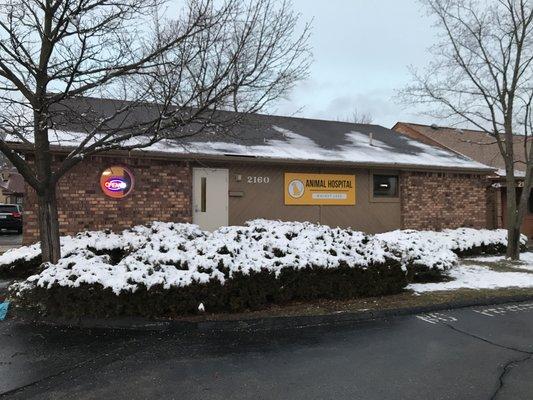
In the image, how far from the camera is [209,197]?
1269 cm

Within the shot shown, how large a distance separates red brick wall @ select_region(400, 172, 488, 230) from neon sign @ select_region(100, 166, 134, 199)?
8604 mm

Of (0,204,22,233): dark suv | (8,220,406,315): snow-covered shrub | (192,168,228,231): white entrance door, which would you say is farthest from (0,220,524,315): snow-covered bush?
(0,204,22,233): dark suv

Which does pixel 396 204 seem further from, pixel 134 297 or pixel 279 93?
pixel 134 297

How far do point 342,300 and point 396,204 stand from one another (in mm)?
8436

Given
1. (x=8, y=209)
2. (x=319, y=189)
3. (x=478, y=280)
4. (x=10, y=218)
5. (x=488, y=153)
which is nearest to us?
(x=478, y=280)

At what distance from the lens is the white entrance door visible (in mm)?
12547

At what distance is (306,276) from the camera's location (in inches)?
287

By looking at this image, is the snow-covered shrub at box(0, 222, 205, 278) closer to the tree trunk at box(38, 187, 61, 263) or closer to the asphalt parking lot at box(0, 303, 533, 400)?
the tree trunk at box(38, 187, 61, 263)

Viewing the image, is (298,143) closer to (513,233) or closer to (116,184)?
(116,184)

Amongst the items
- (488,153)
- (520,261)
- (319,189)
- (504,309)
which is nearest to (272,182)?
(319,189)

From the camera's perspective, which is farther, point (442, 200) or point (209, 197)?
point (442, 200)

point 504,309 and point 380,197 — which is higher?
point 380,197

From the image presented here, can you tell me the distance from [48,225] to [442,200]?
498 inches

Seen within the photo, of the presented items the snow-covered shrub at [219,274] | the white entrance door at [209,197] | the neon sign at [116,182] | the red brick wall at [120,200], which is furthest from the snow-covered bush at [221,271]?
the white entrance door at [209,197]
